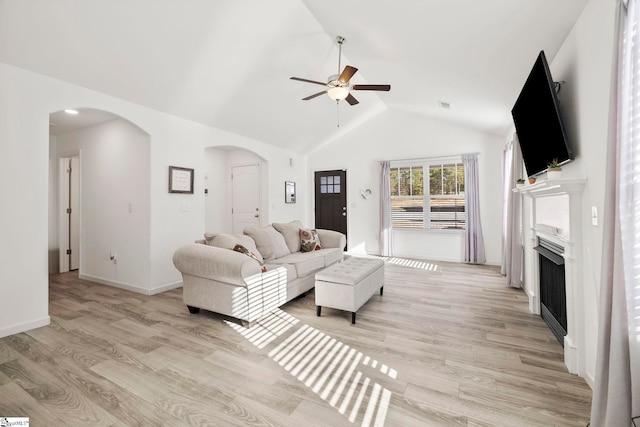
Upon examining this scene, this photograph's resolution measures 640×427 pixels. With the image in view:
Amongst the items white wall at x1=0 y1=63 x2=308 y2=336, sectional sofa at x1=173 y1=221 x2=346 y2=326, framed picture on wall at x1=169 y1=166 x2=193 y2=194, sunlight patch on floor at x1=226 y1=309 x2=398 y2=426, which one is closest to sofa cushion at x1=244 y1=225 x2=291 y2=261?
sectional sofa at x1=173 y1=221 x2=346 y2=326

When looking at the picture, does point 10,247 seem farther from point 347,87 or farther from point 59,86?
point 347,87

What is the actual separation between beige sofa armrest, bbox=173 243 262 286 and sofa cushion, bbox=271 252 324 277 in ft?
2.32

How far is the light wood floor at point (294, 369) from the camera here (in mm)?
1646

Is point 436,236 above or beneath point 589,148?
beneath

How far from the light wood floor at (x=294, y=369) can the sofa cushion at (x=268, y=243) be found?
803mm

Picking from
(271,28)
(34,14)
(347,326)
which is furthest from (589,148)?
(34,14)

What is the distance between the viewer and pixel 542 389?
1845 millimetres

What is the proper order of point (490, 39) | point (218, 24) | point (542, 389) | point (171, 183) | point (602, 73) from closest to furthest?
1. point (602, 73)
2. point (542, 389)
3. point (490, 39)
4. point (218, 24)
5. point (171, 183)

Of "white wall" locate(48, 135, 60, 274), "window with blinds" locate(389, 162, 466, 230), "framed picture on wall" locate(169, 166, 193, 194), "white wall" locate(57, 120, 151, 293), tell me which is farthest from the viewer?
"window with blinds" locate(389, 162, 466, 230)

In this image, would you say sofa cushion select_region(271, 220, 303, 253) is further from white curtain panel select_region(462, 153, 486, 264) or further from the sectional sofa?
white curtain panel select_region(462, 153, 486, 264)

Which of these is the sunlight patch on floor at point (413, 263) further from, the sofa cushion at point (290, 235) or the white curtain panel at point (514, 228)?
the sofa cushion at point (290, 235)

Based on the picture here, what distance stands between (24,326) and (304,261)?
2.78 m

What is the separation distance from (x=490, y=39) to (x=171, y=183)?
406cm

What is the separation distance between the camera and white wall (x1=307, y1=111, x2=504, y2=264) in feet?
18.6
